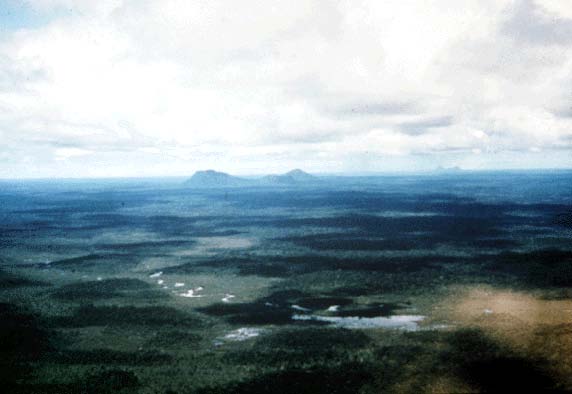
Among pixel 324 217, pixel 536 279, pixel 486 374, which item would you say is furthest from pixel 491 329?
pixel 324 217

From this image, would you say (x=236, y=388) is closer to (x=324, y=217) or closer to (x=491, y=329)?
(x=491, y=329)

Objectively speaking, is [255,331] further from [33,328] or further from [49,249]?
[49,249]

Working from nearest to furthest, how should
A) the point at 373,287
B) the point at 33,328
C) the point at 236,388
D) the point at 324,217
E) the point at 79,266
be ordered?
1. the point at 236,388
2. the point at 33,328
3. the point at 373,287
4. the point at 79,266
5. the point at 324,217

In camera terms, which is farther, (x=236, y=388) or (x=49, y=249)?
(x=49, y=249)

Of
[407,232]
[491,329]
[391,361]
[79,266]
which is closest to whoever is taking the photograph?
[391,361]

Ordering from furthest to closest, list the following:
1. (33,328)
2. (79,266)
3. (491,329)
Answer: (79,266) < (33,328) < (491,329)

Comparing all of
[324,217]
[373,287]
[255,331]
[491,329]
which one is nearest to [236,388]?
[255,331]
